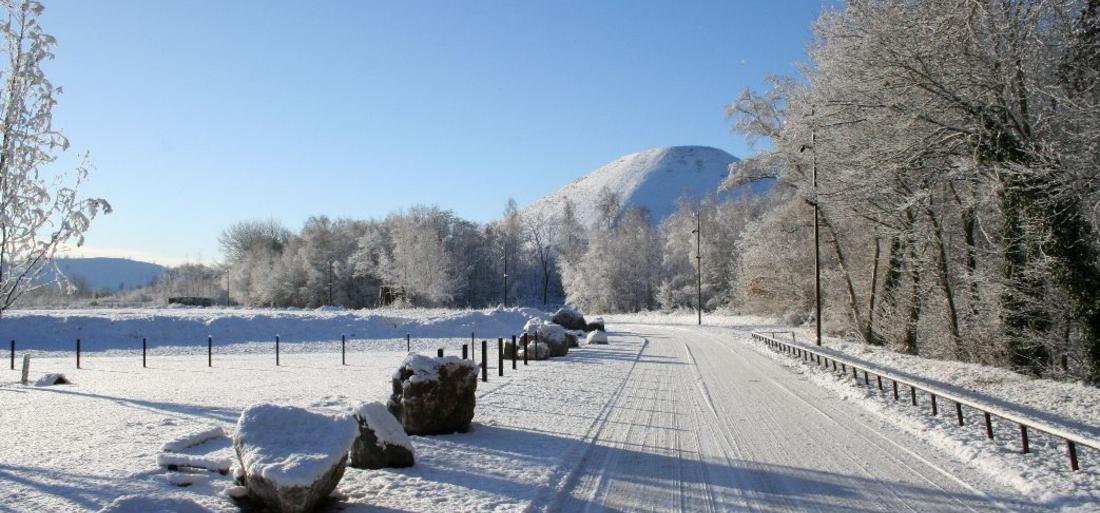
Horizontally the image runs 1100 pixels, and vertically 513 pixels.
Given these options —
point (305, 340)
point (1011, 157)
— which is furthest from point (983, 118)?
point (305, 340)

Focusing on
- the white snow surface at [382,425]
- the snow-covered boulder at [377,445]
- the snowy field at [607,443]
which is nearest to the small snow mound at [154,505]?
the snowy field at [607,443]

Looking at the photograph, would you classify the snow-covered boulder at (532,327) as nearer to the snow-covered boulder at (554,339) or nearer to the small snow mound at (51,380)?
the snow-covered boulder at (554,339)

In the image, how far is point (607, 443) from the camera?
9469mm

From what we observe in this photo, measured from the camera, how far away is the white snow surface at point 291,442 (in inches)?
240

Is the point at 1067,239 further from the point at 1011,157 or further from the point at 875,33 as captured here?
the point at 875,33

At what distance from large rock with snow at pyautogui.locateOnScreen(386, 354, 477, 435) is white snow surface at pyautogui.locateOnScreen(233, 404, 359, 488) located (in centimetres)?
264

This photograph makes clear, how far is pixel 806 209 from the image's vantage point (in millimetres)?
35062

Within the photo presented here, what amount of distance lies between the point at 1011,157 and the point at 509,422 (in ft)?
38.9

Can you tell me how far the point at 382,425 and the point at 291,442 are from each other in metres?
1.48

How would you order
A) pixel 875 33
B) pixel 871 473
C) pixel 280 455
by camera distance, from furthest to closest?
pixel 875 33 < pixel 871 473 < pixel 280 455

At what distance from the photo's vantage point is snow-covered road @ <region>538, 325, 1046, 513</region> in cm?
671

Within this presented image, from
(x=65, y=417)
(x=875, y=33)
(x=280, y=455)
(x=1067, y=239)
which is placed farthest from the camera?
(x=875, y=33)

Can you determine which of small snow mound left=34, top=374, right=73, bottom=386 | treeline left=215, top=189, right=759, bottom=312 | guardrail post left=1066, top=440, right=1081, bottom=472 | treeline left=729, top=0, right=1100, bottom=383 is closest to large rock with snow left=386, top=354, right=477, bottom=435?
guardrail post left=1066, top=440, right=1081, bottom=472

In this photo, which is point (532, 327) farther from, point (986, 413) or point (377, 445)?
point (377, 445)
